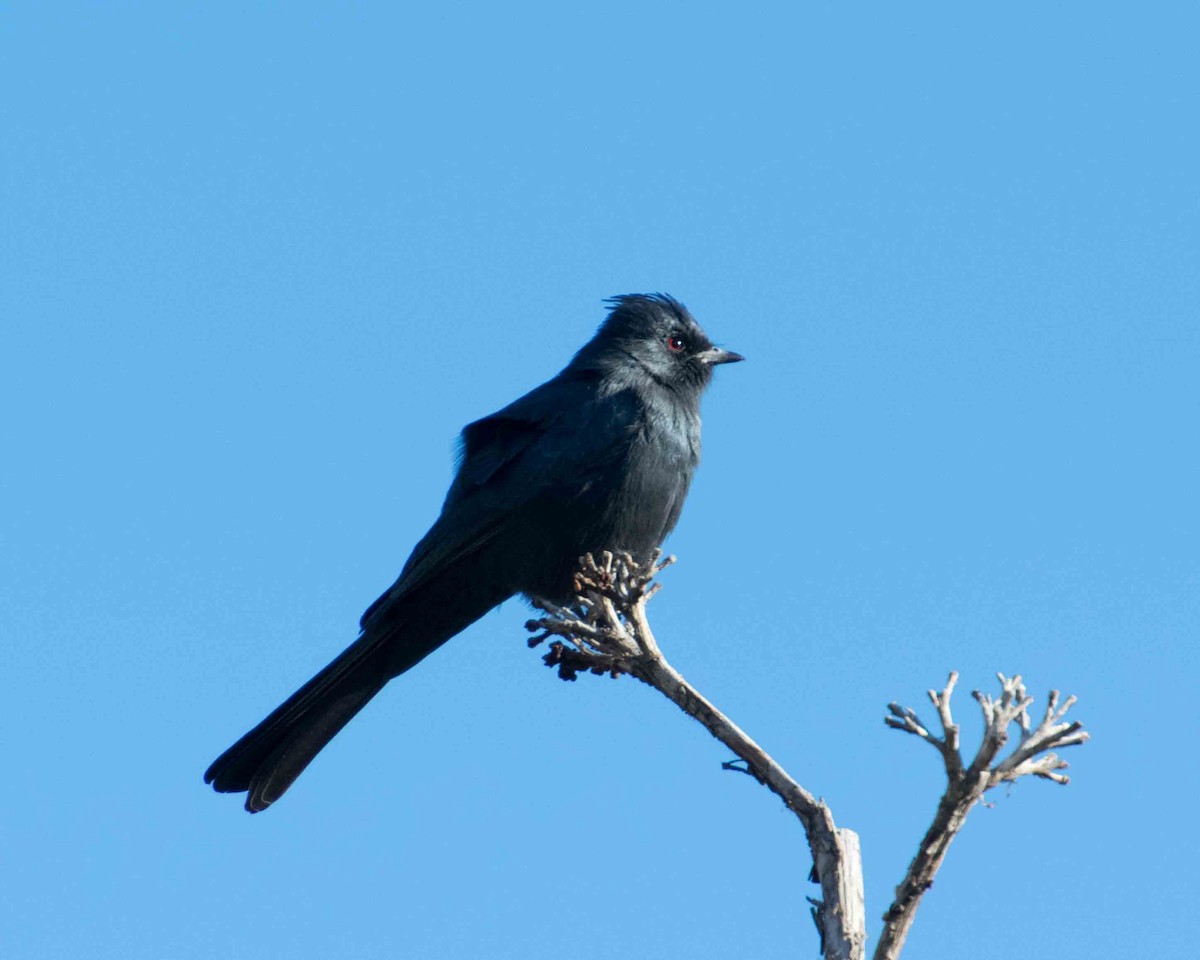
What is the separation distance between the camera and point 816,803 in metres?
3.81

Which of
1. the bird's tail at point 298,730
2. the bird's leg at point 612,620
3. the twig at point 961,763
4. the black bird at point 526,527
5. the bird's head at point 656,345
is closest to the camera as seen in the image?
the twig at point 961,763

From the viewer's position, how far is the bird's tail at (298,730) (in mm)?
6516

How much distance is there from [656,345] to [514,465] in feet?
3.98

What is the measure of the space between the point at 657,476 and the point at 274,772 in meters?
2.09

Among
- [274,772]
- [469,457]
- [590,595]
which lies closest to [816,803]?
[590,595]

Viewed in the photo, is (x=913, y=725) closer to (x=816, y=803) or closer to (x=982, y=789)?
(x=982, y=789)

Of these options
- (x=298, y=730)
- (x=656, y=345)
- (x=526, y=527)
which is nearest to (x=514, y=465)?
(x=526, y=527)

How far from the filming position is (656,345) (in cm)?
807

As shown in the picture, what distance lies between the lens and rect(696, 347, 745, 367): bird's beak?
8.26m

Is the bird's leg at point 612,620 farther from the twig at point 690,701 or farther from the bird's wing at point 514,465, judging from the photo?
the bird's wing at point 514,465

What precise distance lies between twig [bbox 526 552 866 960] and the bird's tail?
1461 mm

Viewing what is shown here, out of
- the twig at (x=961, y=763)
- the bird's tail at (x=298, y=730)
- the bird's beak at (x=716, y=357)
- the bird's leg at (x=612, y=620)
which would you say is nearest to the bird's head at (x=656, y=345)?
the bird's beak at (x=716, y=357)

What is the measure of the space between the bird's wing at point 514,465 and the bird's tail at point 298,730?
251 mm

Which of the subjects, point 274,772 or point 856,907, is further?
point 274,772
